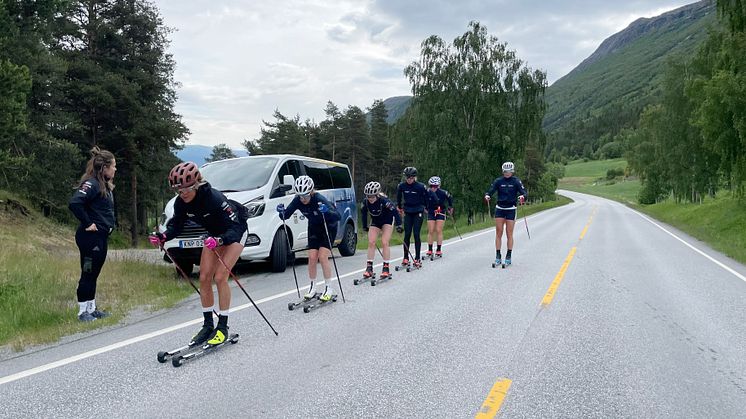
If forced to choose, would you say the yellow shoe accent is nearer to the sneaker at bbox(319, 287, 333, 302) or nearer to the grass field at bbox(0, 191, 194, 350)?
the grass field at bbox(0, 191, 194, 350)

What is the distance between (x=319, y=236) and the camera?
305 inches

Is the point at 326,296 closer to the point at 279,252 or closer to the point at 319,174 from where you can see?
the point at 279,252

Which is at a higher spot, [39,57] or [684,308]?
[39,57]

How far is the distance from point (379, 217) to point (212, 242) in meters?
5.31

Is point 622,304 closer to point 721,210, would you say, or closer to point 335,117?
point 721,210

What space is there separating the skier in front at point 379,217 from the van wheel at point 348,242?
138 inches

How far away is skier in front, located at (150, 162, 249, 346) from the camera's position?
197 inches

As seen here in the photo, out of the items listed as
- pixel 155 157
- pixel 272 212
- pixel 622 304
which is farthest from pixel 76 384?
pixel 155 157

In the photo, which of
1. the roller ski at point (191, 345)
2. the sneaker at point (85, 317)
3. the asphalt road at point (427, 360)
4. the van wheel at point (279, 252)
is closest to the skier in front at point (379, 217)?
the asphalt road at point (427, 360)

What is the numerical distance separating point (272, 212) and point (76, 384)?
600 centimetres

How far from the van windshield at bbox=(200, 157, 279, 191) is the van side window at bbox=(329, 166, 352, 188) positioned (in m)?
2.46

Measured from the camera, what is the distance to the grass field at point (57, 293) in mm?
6125

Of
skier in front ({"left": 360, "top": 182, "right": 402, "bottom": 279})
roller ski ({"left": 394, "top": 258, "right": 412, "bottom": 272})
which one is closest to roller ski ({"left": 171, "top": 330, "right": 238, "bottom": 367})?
skier in front ({"left": 360, "top": 182, "right": 402, "bottom": 279})

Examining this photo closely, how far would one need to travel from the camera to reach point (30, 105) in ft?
81.1
